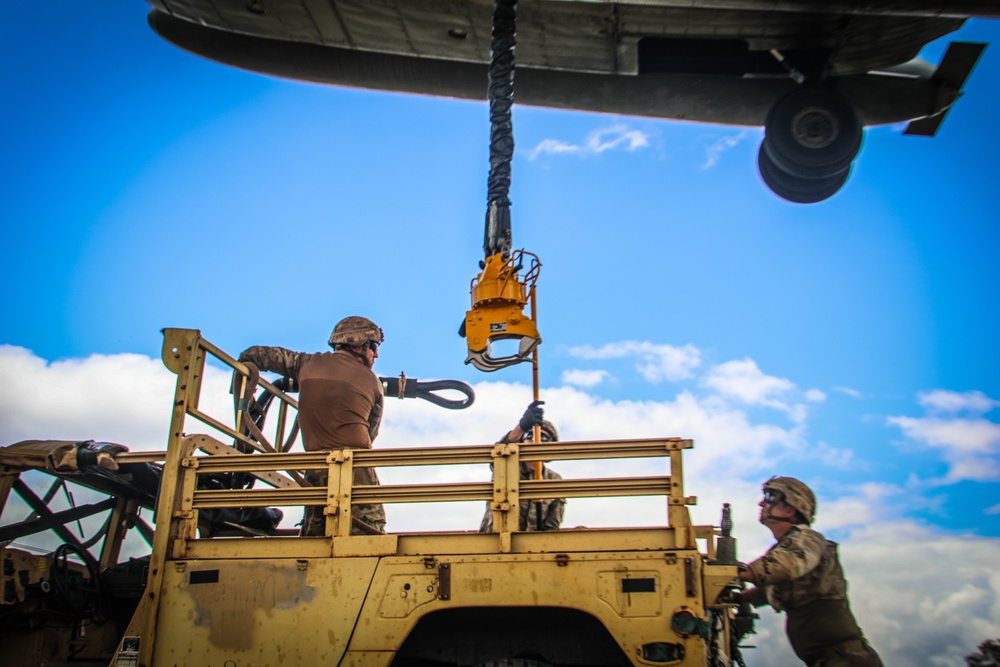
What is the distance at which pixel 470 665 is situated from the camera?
4.32 metres

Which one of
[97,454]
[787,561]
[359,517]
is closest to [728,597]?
[787,561]

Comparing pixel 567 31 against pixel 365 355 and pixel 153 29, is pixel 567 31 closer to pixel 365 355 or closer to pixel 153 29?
pixel 153 29

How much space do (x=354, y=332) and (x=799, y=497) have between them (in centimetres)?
296

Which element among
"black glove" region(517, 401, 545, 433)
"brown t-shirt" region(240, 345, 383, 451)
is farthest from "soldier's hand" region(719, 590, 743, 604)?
"brown t-shirt" region(240, 345, 383, 451)

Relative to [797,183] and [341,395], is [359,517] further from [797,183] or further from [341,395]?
[797,183]

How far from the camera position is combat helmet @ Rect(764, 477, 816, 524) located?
4719mm

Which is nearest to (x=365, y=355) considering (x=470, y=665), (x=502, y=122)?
(x=470, y=665)

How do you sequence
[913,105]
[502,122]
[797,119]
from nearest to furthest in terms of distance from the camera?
[502,122] < [797,119] < [913,105]

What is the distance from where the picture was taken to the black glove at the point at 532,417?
5.57m

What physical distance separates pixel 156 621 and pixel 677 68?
1156 centimetres

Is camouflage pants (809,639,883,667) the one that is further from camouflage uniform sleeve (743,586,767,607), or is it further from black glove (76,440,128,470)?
black glove (76,440,128,470)

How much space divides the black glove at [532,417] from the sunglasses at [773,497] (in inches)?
57.6

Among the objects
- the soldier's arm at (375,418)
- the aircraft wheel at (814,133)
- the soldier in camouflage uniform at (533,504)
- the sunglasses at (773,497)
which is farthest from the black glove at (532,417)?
the aircraft wheel at (814,133)

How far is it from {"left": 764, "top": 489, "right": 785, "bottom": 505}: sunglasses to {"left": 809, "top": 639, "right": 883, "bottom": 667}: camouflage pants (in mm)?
780
